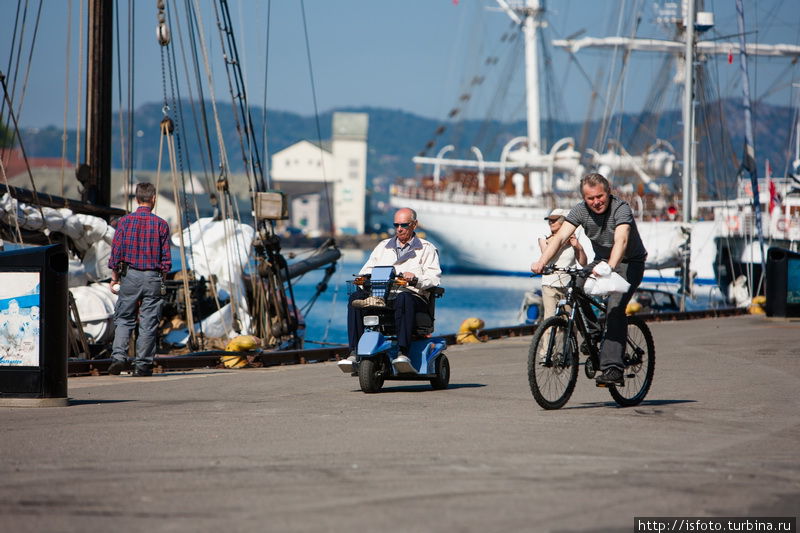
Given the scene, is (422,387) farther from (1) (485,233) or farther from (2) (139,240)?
(1) (485,233)

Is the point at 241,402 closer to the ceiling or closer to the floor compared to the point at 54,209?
closer to the floor

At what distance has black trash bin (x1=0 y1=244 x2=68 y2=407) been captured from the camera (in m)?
8.81

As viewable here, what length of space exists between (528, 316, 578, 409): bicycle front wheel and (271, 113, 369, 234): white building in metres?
164

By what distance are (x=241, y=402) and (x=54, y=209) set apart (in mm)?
9651

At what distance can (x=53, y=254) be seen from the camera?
8.95m

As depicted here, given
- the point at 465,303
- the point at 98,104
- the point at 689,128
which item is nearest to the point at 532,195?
the point at 465,303

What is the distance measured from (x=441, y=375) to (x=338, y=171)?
558 ft

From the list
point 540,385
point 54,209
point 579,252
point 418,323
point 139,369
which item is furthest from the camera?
point 54,209

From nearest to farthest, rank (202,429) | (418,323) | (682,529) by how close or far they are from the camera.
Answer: (682,529) → (202,429) → (418,323)

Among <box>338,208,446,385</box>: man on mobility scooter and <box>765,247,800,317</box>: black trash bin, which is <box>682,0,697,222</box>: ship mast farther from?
<box>338,208,446,385</box>: man on mobility scooter

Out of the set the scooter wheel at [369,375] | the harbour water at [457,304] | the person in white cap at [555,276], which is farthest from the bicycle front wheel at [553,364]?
the harbour water at [457,304]

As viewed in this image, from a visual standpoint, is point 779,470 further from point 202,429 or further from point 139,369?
point 139,369

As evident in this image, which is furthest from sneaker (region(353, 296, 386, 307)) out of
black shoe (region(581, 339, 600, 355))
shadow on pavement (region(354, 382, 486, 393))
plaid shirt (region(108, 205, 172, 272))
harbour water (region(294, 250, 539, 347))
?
harbour water (region(294, 250, 539, 347))

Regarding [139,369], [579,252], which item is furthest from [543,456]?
[139,369]
